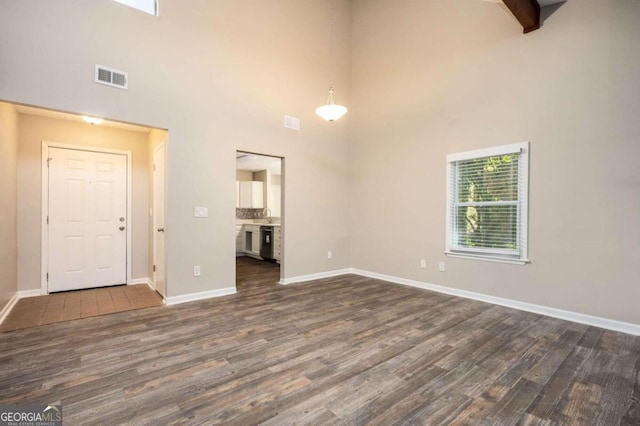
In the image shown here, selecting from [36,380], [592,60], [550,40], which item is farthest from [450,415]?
[550,40]

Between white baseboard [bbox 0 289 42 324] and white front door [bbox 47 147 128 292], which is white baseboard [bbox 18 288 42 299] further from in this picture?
white front door [bbox 47 147 128 292]

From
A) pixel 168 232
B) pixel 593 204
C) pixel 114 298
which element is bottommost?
pixel 114 298

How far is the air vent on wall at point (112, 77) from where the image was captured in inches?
132

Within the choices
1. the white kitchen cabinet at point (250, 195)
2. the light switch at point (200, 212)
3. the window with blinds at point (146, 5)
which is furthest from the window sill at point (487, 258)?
the white kitchen cabinet at point (250, 195)

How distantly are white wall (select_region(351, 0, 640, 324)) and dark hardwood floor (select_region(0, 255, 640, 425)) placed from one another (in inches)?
27.9

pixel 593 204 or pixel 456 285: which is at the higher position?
pixel 593 204

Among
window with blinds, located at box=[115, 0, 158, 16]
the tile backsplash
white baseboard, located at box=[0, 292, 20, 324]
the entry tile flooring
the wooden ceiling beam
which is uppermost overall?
window with blinds, located at box=[115, 0, 158, 16]

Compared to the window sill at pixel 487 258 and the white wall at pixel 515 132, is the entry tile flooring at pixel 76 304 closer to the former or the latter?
the white wall at pixel 515 132

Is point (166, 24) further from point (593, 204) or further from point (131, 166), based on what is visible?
point (593, 204)

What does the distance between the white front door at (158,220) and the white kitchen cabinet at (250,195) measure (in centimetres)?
403

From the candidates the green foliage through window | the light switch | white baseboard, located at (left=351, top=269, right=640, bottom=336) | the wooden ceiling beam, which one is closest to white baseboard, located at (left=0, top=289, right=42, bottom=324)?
the light switch

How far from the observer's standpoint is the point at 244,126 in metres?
4.55

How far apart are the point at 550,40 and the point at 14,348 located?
6388 millimetres

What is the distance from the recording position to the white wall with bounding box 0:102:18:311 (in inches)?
132
